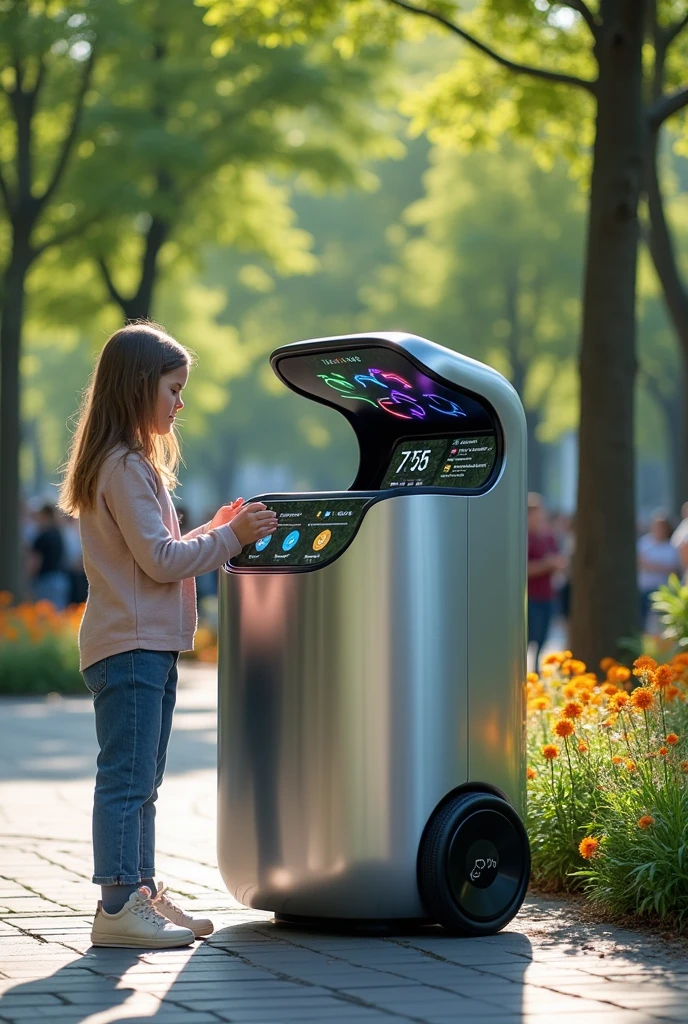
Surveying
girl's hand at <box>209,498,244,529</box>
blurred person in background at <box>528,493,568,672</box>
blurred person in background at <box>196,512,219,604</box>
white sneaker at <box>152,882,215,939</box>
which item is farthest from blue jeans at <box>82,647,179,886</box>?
blurred person in background at <box>196,512,219,604</box>

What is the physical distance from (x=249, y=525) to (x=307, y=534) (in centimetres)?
19

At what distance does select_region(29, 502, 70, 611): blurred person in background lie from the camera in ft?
61.0

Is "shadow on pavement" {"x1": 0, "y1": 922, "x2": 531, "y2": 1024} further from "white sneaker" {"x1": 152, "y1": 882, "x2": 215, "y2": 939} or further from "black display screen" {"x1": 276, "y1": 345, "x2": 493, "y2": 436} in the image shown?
"black display screen" {"x1": 276, "y1": 345, "x2": 493, "y2": 436}

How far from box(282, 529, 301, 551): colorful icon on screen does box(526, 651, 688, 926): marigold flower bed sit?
3.72 ft

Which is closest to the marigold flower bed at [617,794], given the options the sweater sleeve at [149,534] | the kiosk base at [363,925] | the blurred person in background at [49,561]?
the kiosk base at [363,925]

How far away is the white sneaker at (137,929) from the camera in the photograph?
16.3ft

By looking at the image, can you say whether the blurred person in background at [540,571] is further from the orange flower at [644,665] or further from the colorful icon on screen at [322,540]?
the colorful icon on screen at [322,540]

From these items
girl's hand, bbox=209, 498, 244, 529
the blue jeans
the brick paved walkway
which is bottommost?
the brick paved walkway

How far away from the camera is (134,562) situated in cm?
512

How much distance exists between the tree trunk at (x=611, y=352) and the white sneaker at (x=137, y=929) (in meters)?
5.06

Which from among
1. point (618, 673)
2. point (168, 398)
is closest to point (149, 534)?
point (168, 398)

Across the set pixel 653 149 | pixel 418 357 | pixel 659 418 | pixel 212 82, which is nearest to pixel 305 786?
pixel 418 357

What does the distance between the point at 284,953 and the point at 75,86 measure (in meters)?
13.9

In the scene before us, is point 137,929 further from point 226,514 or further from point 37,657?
point 37,657
